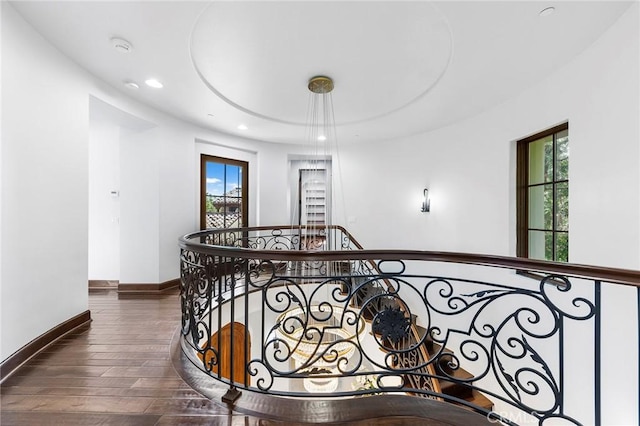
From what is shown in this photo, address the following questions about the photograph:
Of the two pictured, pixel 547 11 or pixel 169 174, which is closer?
pixel 547 11

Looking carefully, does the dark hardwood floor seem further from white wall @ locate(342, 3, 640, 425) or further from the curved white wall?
white wall @ locate(342, 3, 640, 425)

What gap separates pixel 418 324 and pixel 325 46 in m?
4.33

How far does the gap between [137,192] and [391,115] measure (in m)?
3.81

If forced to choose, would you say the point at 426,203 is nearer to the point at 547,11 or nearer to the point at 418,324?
the point at 418,324

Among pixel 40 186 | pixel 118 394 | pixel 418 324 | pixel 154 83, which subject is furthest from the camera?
pixel 418 324

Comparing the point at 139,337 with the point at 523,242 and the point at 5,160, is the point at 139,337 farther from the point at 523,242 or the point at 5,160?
the point at 523,242

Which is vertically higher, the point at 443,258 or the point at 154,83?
the point at 154,83

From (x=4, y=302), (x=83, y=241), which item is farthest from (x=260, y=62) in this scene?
(x=4, y=302)

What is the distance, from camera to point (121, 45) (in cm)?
232

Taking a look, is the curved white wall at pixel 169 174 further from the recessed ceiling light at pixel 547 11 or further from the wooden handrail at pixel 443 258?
the wooden handrail at pixel 443 258

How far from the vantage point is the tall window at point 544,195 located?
8.95ft

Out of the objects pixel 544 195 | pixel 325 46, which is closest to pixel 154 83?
pixel 325 46

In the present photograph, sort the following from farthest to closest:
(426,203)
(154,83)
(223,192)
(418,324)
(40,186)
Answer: (223,192), (426,203), (418,324), (154,83), (40,186)

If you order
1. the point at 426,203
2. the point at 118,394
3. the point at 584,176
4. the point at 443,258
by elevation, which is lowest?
the point at 118,394
